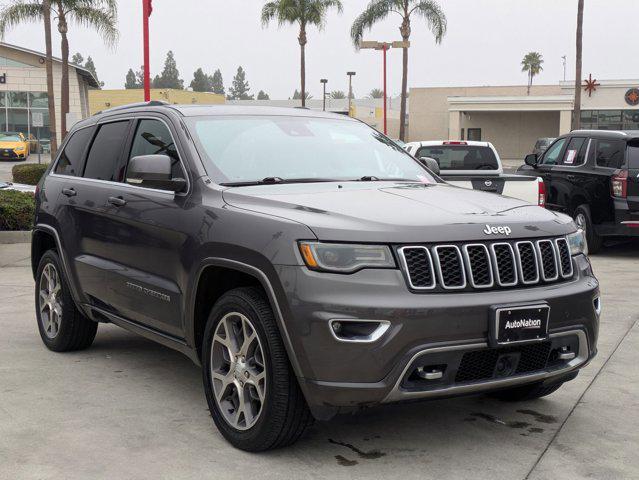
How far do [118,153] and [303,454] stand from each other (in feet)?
8.42

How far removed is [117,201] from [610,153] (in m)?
8.44

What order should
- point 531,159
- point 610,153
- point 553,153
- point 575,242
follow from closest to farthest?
point 575,242 < point 610,153 < point 553,153 < point 531,159

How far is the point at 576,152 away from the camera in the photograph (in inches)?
508

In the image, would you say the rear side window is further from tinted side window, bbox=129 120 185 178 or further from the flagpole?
tinted side window, bbox=129 120 185 178

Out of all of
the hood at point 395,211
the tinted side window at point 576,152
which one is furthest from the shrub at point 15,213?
the hood at point 395,211

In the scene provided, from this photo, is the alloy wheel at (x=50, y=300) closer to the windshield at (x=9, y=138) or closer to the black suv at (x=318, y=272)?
the black suv at (x=318, y=272)

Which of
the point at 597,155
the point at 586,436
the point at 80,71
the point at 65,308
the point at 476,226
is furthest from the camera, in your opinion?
the point at 80,71

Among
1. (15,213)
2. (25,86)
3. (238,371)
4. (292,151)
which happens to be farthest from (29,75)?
(238,371)

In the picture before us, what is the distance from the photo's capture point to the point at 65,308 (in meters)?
6.38

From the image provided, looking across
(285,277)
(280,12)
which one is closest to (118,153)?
(285,277)

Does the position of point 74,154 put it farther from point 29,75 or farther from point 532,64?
point 532,64

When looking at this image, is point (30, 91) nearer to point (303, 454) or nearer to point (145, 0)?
point (145, 0)

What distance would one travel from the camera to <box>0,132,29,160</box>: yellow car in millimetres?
42188

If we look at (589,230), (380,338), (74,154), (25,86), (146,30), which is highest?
(25,86)
